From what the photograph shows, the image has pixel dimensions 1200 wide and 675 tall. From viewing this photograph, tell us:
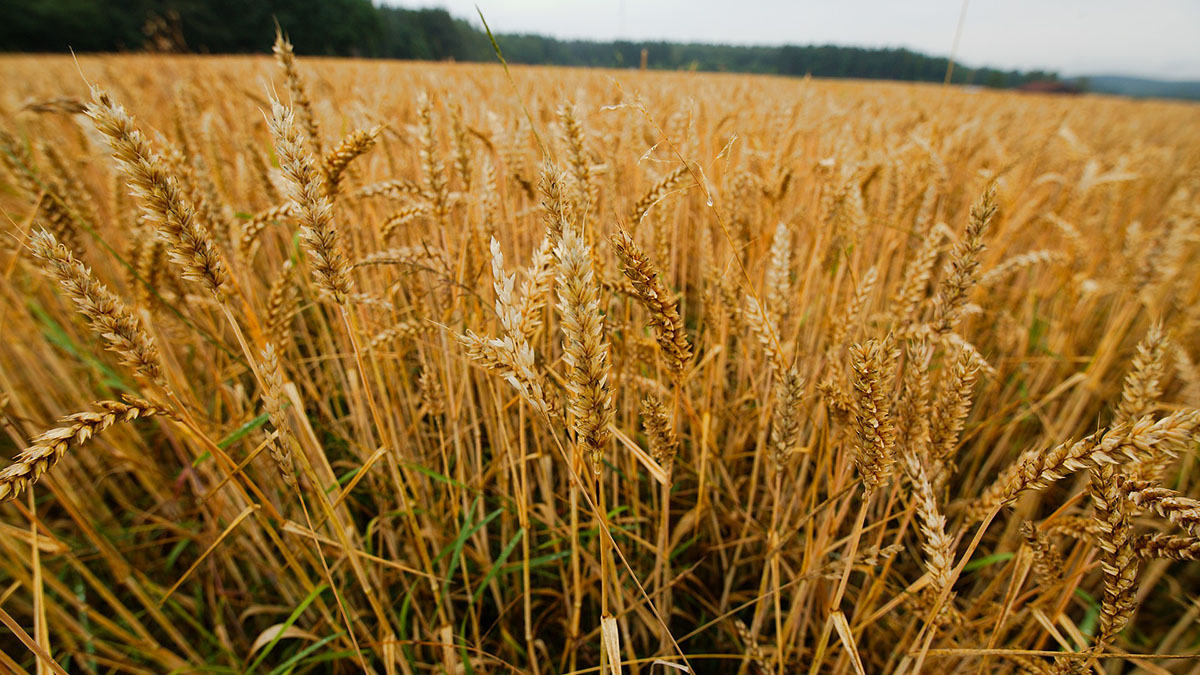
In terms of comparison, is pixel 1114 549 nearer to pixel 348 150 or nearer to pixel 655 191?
pixel 655 191

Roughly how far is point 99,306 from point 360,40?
44681 millimetres

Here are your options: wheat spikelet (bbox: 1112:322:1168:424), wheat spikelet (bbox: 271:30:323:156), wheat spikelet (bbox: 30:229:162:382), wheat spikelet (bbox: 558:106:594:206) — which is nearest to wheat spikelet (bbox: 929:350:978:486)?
wheat spikelet (bbox: 1112:322:1168:424)

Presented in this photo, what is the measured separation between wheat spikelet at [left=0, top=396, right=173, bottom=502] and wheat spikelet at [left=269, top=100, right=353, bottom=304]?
0.91ft

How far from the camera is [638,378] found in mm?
1196

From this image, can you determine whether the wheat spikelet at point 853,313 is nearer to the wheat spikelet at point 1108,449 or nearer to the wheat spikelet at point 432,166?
the wheat spikelet at point 1108,449

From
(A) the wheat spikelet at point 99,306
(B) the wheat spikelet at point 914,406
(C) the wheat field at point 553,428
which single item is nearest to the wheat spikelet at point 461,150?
(C) the wheat field at point 553,428

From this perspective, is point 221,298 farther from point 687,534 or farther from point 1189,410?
point 687,534

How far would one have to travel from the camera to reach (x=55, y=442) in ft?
1.82

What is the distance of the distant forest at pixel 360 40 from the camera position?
299cm

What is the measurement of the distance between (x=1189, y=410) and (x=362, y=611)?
1755 mm

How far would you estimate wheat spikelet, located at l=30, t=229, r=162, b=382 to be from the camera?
2.05 ft

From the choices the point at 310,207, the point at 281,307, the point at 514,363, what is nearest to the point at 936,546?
the point at 514,363

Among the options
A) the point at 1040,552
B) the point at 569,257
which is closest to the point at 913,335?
the point at 1040,552

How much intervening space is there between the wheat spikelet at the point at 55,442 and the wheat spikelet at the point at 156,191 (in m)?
0.19
